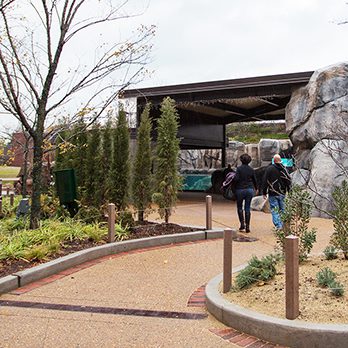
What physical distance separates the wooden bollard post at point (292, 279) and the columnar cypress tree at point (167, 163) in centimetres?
551

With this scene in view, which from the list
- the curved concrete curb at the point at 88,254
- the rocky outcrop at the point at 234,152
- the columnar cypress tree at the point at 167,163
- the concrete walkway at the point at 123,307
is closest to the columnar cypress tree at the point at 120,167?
the columnar cypress tree at the point at 167,163

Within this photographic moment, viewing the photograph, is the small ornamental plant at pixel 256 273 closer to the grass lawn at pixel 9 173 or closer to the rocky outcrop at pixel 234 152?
the rocky outcrop at pixel 234 152

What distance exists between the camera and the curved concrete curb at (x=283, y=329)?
329 cm

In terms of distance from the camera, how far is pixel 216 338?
3.64m

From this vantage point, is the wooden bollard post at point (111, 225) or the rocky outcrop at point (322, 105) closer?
the wooden bollard post at point (111, 225)

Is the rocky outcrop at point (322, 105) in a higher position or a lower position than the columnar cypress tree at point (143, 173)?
higher

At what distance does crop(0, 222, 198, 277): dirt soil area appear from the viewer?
5.77m

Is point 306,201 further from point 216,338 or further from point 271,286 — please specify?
point 216,338

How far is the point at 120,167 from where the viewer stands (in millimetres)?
9430

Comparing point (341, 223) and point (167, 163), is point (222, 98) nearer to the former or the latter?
point (167, 163)

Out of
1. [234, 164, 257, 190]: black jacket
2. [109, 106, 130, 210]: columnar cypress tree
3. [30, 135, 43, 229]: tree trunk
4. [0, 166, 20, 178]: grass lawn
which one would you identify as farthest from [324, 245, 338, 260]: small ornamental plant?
[0, 166, 20, 178]: grass lawn

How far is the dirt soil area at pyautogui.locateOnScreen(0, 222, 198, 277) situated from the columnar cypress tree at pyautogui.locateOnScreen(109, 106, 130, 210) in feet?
2.63

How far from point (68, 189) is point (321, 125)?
766 centimetres

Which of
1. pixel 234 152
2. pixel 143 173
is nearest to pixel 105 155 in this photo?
pixel 143 173
